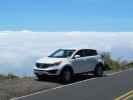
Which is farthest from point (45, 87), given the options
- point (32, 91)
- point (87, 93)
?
point (87, 93)

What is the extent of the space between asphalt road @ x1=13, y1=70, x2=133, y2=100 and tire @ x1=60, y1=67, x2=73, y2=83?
1066 millimetres

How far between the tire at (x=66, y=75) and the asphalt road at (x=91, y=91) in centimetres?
107

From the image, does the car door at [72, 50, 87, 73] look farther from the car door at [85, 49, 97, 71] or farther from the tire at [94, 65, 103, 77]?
the tire at [94, 65, 103, 77]

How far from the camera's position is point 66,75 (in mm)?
23734

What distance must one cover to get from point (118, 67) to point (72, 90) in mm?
16964

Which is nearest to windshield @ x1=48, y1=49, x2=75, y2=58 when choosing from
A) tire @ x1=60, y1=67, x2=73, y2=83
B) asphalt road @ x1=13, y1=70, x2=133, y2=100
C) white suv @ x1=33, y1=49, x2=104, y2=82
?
white suv @ x1=33, y1=49, x2=104, y2=82

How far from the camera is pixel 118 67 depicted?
36156 millimetres

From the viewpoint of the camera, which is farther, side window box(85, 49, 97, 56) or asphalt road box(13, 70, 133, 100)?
side window box(85, 49, 97, 56)

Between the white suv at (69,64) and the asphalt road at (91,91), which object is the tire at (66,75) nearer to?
the white suv at (69,64)

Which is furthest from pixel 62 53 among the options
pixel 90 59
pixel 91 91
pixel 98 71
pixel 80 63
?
pixel 91 91

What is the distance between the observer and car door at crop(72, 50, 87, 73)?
24683 millimetres

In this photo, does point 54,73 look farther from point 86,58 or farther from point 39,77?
point 86,58

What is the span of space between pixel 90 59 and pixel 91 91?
7251mm

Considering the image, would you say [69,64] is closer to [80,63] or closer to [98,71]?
[80,63]
